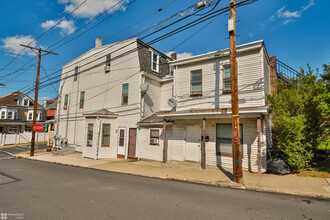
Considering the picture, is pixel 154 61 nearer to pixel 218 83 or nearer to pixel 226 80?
pixel 218 83

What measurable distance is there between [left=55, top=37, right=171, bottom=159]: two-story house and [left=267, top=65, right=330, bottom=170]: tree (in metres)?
8.99

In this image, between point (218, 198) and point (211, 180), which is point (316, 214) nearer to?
point (218, 198)

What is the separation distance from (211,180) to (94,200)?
460 cm

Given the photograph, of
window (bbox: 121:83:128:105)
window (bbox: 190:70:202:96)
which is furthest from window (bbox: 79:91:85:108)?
window (bbox: 190:70:202:96)

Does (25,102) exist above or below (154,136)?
above

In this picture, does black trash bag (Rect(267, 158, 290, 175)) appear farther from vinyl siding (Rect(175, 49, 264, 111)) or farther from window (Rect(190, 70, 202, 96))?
window (Rect(190, 70, 202, 96))

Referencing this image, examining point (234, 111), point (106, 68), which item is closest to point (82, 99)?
point (106, 68)

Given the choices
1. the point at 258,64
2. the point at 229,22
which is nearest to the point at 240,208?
the point at 229,22

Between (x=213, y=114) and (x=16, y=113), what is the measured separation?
1650 inches

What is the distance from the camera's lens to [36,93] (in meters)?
17.5

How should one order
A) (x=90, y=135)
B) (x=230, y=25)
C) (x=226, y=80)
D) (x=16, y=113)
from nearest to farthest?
(x=230, y=25), (x=226, y=80), (x=90, y=135), (x=16, y=113)

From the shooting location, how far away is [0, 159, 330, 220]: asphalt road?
4.33 m

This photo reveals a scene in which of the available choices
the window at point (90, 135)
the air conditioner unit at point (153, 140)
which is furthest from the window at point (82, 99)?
the air conditioner unit at point (153, 140)

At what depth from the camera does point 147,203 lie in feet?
16.6
